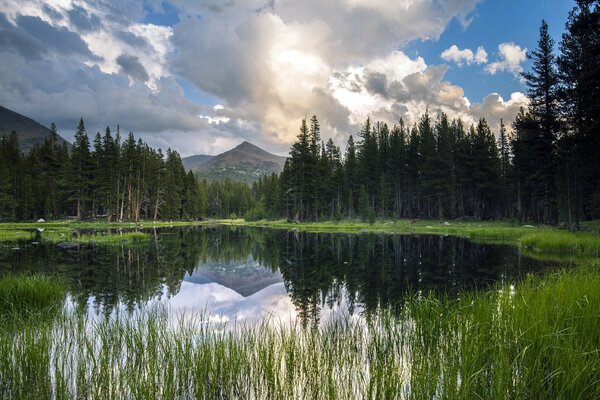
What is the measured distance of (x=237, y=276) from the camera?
2192 cm

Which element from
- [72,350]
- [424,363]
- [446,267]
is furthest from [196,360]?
[446,267]

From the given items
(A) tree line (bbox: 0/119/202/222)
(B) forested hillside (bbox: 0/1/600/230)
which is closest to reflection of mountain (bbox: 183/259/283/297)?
(B) forested hillside (bbox: 0/1/600/230)

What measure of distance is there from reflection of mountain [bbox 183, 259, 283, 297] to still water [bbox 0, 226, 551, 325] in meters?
0.06

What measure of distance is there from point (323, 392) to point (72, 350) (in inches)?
208

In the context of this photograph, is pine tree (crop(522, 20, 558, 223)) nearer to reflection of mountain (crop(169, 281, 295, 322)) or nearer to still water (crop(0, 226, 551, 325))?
still water (crop(0, 226, 551, 325))

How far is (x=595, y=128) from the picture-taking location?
2694 cm

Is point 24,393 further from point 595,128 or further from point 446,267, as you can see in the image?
point 595,128

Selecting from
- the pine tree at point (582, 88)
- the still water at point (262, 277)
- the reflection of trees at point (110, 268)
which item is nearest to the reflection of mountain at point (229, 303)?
the still water at point (262, 277)

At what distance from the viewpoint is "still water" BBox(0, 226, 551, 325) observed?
13102 millimetres

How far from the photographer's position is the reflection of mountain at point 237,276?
1861 cm

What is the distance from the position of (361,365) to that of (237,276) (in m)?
16.4

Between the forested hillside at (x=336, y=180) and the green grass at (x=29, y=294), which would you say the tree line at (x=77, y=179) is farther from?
the green grass at (x=29, y=294)

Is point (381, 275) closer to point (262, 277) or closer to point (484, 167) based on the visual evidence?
point (262, 277)

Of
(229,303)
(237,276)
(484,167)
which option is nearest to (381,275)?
(237,276)
